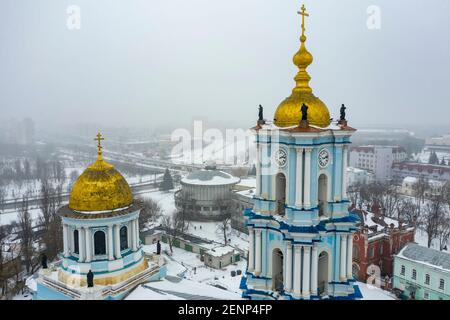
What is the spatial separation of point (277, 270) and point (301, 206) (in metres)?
2.18

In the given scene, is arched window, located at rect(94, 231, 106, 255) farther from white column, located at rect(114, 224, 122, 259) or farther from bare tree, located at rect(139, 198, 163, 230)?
bare tree, located at rect(139, 198, 163, 230)

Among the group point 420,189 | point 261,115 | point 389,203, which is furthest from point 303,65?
point 420,189

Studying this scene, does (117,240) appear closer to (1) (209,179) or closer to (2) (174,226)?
(2) (174,226)

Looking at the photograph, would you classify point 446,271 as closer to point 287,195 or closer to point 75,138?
point 287,195

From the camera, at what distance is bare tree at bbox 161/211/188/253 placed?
3016 centimetres

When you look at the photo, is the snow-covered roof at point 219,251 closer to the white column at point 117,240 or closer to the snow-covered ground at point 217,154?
the white column at point 117,240

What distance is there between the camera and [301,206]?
8969 mm

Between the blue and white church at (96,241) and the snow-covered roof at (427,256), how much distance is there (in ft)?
50.1

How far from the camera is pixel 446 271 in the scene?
18.4 meters
